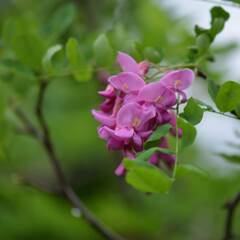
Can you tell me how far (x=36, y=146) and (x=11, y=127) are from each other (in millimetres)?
810

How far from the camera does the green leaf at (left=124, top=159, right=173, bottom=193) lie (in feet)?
2.20

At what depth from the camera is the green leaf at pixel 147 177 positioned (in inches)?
26.5

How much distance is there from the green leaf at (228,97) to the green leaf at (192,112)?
0.05 metres

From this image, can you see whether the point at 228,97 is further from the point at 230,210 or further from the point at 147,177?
the point at 230,210

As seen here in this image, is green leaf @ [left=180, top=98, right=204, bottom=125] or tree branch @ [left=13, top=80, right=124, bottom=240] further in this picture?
tree branch @ [left=13, top=80, right=124, bottom=240]

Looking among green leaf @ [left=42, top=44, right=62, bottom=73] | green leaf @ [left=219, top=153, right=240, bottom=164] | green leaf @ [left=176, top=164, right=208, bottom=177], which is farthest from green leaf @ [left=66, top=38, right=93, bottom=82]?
green leaf @ [left=176, top=164, right=208, bottom=177]

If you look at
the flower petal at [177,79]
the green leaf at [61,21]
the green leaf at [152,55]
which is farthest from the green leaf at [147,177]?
the green leaf at [61,21]

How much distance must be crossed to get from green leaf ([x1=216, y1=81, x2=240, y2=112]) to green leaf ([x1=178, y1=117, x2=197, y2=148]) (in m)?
0.07

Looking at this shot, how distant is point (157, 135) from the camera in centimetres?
73

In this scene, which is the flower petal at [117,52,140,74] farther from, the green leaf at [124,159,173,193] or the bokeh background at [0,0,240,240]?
the bokeh background at [0,0,240,240]

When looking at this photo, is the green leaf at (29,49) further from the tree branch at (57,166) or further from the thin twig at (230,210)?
the thin twig at (230,210)

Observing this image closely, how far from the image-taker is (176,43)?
5.06ft

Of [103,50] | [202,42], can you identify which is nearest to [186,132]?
[202,42]

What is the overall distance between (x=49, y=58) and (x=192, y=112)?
0.37 metres
